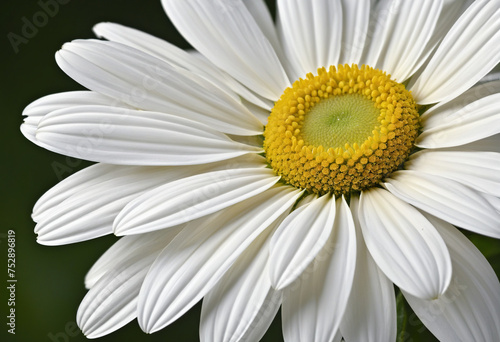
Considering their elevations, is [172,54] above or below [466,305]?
above

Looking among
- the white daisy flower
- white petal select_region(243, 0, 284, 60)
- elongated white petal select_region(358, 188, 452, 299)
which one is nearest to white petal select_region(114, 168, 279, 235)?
the white daisy flower

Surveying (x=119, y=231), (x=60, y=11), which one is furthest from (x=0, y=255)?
(x=119, y=231)

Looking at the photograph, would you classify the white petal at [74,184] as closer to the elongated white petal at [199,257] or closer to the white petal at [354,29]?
the elongated white petal at [199,257]

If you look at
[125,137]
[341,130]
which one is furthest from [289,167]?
[125,137]

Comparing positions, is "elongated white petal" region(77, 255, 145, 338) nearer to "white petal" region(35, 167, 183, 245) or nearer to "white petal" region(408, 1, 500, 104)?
"white petal" region(35, 167, 183, 245)

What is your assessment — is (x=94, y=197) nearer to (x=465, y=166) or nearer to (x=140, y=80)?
(x=140, y=80)

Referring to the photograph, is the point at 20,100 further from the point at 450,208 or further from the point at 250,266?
the point at 450,208
